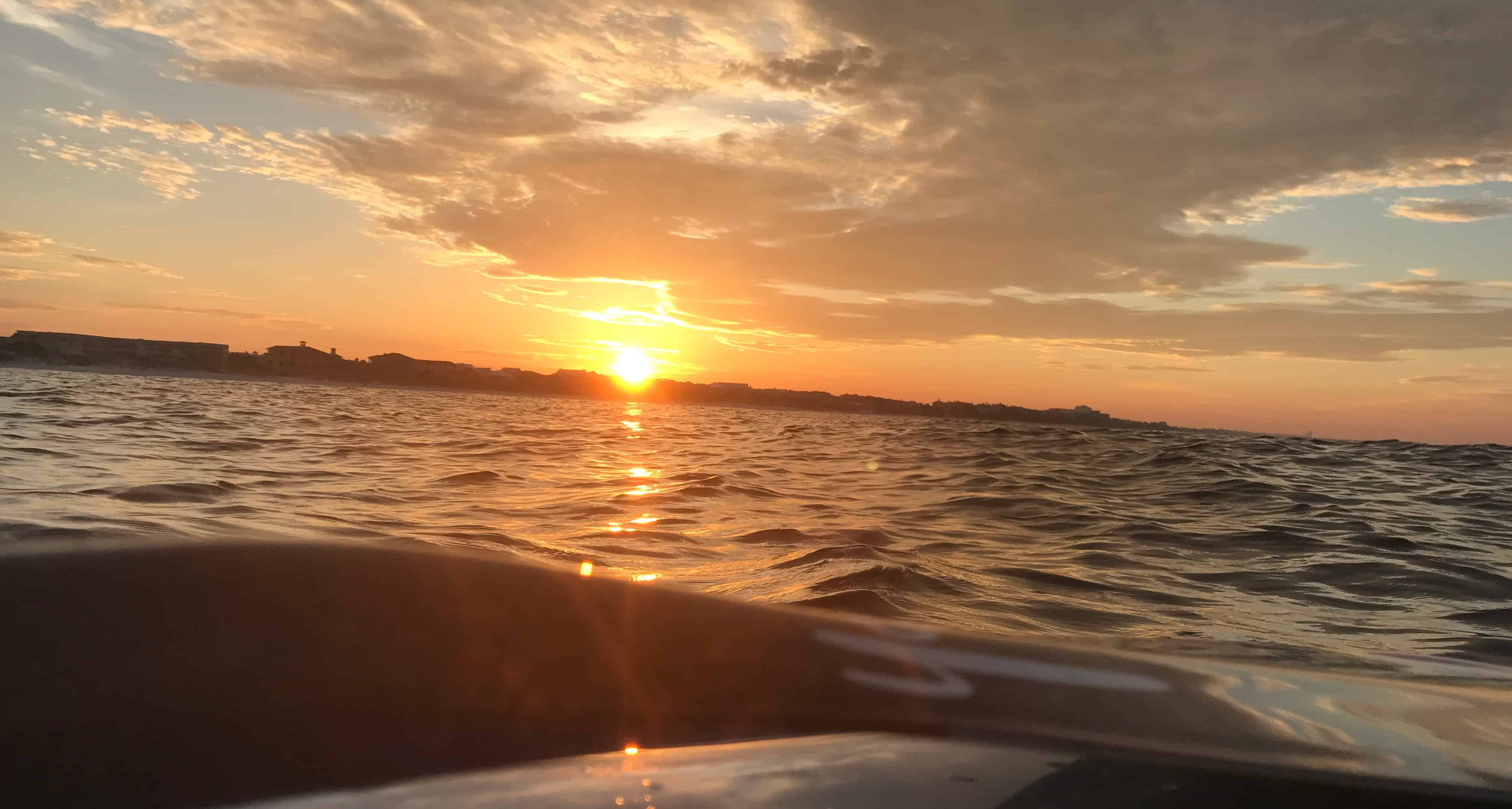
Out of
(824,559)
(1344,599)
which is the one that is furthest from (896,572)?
(1344,599)

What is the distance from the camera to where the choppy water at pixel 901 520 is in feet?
11.5

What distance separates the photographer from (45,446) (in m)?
7.34

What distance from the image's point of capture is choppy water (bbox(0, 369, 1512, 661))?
3.50 m

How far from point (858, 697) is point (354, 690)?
770 mm

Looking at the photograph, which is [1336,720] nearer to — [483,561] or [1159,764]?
[1159,764]

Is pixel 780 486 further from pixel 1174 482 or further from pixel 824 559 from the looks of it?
pixel 1174 482

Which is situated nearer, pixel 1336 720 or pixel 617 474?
pixel 1336 720

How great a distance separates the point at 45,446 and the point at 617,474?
5.00 m

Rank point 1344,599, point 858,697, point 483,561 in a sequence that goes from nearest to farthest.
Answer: point 858,697 < point 483,561 < point 1344,599

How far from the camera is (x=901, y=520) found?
248 inches

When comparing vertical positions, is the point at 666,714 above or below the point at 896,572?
above

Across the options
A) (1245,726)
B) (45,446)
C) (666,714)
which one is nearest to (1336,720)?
(1245,726)

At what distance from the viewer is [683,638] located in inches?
57.8

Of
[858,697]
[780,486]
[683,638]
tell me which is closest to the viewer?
[858,697]
